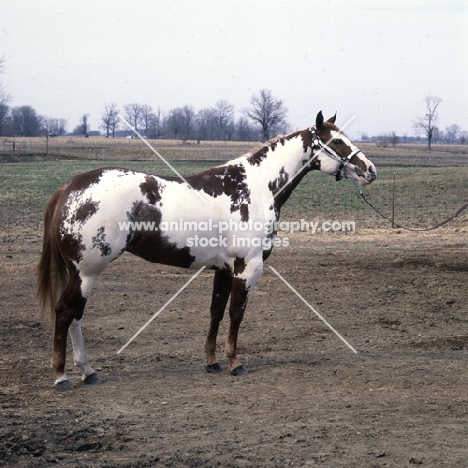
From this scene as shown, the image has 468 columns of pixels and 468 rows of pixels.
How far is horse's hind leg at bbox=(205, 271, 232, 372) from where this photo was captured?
7.27 meters

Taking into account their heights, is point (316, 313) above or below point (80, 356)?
below

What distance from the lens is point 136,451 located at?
5.12m

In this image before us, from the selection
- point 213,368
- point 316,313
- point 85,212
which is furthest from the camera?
point 316,313

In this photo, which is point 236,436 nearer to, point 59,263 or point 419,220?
point 59,263

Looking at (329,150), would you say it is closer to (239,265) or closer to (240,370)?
(239,265)

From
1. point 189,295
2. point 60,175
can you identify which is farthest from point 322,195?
point 189,295

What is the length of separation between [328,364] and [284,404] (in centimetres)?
144

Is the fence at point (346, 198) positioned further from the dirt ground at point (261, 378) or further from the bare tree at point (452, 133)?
the bare tree at point (452, 133)

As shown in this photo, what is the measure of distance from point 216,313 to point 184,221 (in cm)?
111

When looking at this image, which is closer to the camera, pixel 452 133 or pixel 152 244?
pixel 152 244

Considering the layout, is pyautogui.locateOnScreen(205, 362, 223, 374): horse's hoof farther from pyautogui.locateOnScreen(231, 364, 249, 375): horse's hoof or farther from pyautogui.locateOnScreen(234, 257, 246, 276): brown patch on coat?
pyautogui.locateOnScreen(234, 257, 246, 276): brown patch on coat

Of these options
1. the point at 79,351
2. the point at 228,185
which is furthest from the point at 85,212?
→ the point at 228,185

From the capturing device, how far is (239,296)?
7.09 m

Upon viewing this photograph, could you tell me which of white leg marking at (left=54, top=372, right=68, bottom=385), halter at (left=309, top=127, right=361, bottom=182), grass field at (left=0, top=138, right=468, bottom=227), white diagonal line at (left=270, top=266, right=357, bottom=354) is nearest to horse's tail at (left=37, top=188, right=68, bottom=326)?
white leg marking at (left=54, top=372, right=68, bottom=385)
